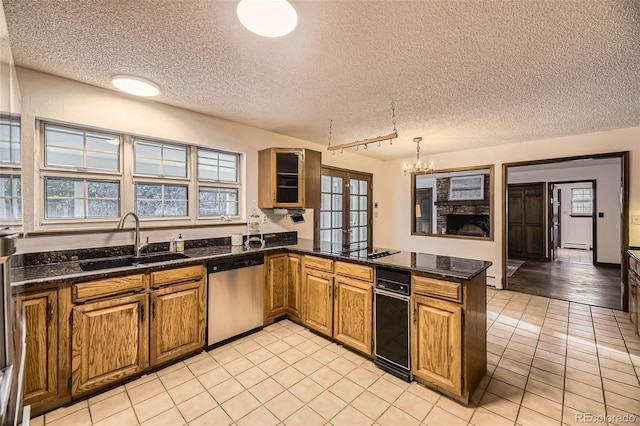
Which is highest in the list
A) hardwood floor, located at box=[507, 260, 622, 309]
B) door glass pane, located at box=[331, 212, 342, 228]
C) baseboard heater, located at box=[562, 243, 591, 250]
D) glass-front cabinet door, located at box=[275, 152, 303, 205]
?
glass-front cabinet door, located at box=[275, 152, 303, 205]

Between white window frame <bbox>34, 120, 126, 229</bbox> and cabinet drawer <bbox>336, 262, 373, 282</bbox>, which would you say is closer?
white window frame <bbox>34, 120, 126, 229</bbox>

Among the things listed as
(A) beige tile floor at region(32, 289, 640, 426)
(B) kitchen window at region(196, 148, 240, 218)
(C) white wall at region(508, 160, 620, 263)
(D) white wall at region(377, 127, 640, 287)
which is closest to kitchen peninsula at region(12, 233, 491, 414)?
(A) beige tile floor at region(32, 289, 640, 426)

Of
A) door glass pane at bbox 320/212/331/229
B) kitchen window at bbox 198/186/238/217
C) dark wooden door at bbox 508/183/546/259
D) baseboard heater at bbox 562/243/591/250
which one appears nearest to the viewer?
kitchen window at bbox 198/186/238/217

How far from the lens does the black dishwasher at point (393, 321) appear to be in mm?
2143

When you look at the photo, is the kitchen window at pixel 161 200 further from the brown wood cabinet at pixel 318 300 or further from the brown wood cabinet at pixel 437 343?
the brown wood cabinet at pixel 437 343

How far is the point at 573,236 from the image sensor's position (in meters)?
8.37

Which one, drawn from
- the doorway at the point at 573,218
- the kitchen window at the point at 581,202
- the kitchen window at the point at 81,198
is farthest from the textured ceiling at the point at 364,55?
the kitchen window at the point at 581,202

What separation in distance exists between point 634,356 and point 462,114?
286 cm

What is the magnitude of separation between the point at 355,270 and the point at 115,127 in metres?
2.69

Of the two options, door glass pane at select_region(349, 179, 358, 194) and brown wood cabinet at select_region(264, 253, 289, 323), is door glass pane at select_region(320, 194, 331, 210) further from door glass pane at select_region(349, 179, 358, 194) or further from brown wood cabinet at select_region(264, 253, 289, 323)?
brown wood cabinet at select_region(264, 253, 289, 323)

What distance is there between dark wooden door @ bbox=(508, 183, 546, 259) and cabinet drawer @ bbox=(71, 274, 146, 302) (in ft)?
28.2

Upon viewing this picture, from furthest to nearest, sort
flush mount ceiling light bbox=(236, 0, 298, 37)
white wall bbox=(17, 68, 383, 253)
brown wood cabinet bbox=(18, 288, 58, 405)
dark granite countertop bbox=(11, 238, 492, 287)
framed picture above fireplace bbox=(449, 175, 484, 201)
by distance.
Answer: framed picture above fireplace bbox=(449, 175, 484, 201)
white wall bbox=(17, 68, 383, 253)
dark granite countertop bbox=(11, 238, 492, 287)
brown wood cabinet bbox=(18, 288, 58, 405)
flush mount ceiling light bbox=(236, 0, 298, 37)

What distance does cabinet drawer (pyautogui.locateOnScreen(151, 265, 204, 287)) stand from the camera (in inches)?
89.3

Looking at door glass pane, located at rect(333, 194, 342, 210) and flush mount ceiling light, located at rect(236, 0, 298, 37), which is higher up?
flush mount ceiling light, located at rect(236, 0, 298, 37)
